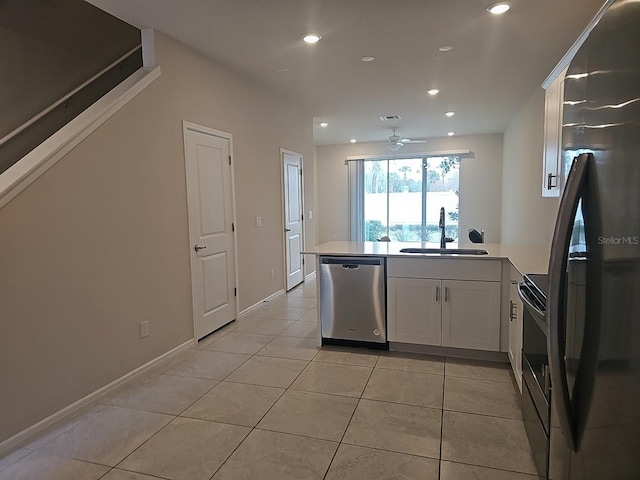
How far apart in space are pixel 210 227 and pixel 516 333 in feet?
9.35

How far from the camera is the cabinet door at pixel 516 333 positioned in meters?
2.49

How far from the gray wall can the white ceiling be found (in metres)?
0.45

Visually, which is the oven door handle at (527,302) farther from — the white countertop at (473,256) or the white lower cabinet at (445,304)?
the white lower cabinet at (445,304)

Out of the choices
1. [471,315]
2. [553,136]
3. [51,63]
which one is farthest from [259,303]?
[553,136]

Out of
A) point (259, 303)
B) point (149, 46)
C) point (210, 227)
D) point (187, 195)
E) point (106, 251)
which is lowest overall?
point (259, 303)

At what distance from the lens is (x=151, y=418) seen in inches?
97.3

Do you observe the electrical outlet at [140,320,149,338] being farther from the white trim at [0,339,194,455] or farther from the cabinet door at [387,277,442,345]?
the cabinet door at [387,277,442,345]

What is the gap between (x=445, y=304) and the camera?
3236 millimetres

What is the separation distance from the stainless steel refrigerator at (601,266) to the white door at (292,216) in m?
4.73

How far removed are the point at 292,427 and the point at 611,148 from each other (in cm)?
215

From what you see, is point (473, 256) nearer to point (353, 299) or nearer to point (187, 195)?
Result: point (353, 299)

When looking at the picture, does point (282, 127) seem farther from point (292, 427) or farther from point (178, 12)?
point (292, 427)

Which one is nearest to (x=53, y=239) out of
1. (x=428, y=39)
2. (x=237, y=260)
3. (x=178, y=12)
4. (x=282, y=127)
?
(x=178, y=12)

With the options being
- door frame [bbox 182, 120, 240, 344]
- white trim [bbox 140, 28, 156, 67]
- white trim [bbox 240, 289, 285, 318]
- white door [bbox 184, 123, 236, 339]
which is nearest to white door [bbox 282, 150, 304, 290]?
white trim [bbox 240, 289, 285, 318]
